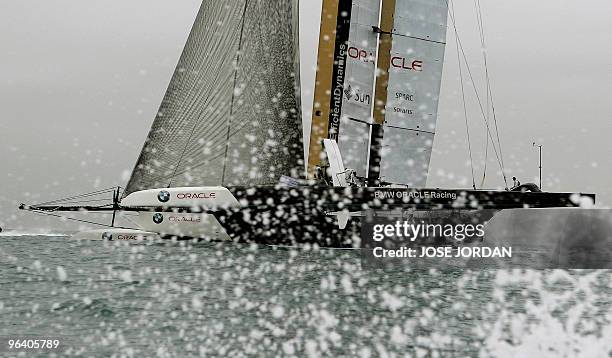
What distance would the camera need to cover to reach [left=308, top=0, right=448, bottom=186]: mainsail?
1984 centimetres

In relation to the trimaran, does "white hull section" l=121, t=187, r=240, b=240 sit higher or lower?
lower

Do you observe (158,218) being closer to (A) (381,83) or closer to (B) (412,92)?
(A) (381,83)

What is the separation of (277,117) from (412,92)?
384cm

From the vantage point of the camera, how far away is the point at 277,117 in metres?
20.3

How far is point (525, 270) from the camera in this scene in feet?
51.2

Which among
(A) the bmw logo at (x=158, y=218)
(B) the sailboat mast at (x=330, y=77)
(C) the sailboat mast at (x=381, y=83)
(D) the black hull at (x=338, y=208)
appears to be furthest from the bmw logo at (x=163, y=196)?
(C) the sailboat mast at (x=381, y=83)

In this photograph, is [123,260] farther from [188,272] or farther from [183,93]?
[183,93]

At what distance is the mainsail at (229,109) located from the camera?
62.5ft

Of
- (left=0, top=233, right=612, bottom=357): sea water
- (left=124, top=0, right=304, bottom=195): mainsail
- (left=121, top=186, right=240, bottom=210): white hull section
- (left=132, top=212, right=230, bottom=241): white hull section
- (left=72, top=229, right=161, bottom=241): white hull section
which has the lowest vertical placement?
(left=0, top=233, right=612, bottom=357): sea water

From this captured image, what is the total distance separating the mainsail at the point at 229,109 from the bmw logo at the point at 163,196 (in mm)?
338

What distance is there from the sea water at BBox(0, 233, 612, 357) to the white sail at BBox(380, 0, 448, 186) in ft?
18.4

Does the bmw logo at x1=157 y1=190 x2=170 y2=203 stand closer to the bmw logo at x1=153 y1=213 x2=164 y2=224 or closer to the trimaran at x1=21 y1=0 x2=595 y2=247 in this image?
the trimaran at x1=21 y1=0 x2=595 y2=247

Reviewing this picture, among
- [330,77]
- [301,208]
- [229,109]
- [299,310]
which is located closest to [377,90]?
[330,77]

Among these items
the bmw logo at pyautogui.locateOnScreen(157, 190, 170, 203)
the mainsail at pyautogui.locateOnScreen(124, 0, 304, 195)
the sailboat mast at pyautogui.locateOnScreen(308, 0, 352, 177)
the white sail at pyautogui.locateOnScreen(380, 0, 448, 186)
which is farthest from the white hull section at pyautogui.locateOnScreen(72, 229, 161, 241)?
the white sail at pyautogui.locateOnScreen(380, 0, 448, 186)
